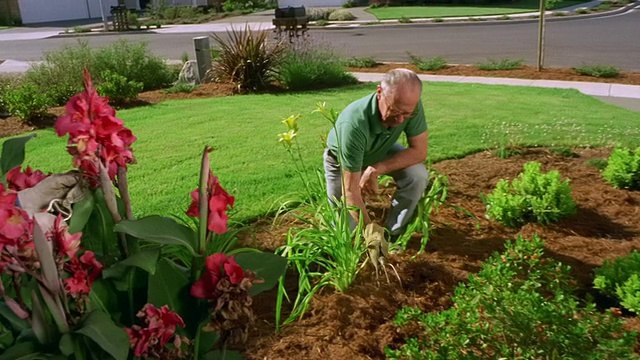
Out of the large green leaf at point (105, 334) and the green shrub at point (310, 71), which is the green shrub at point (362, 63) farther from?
the large green leaf at point (105, 334)

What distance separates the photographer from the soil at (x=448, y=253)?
9.92 ft

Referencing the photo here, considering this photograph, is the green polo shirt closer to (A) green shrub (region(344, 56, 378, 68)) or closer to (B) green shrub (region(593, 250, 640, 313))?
(B) green shrub (region(593, 250, 640, 313))

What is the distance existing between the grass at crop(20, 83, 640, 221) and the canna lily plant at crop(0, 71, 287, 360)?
9.44 ft

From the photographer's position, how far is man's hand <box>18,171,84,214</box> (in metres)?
1.63

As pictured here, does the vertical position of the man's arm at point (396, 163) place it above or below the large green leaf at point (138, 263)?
below

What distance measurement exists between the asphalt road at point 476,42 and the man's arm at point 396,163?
35.0ft

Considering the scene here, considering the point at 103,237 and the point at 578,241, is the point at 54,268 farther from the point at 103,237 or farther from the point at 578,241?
the point at 578,241

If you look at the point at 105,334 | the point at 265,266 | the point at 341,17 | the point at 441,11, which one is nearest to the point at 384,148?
the point at 265,266

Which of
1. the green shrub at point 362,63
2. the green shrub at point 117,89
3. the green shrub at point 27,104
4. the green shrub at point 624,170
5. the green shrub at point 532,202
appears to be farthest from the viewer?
the green shrub at point 362,63

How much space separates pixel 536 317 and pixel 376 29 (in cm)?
2294

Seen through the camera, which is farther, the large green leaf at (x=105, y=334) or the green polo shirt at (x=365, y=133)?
the green polo shirt at (x=365, y=133)

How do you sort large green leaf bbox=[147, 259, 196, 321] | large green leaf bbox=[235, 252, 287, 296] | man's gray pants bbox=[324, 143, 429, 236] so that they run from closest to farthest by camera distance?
large green leaf bbox=[147, 259, 196, 321] → large green leaf bbox=[235, 252, 287, 296] → man's gray pants bbox=[324, 143, 429, 236]

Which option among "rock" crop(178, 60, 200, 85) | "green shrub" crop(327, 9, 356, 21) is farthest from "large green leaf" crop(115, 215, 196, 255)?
"green shrub" crop(327, 9, 356, 21)

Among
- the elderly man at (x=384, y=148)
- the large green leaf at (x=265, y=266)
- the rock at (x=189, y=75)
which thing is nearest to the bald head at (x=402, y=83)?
the elderly man at (x=384, y=148)
